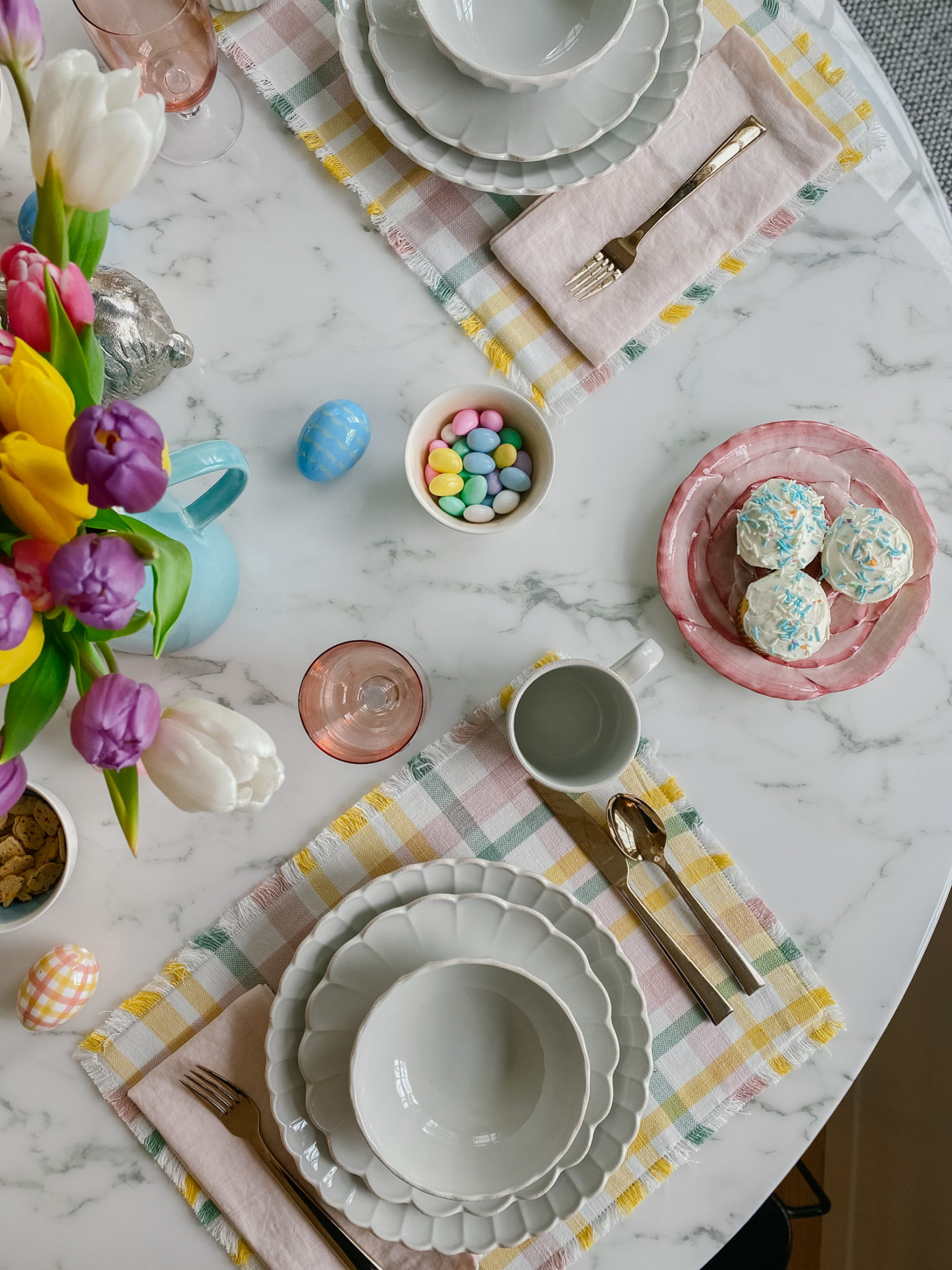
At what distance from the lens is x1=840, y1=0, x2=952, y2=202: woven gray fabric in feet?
5.92

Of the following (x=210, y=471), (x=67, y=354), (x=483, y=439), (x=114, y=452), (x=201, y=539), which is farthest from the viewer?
(x=483, y=439)

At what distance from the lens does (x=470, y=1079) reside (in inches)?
35.2

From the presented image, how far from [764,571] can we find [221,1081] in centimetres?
74

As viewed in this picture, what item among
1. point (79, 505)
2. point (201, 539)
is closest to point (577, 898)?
point (201, 539)

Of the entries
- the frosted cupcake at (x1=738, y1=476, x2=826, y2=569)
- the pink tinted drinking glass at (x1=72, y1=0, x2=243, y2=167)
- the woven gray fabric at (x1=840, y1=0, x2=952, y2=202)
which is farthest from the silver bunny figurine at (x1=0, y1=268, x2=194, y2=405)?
the woven gray fabric at (x1=840, y1=0, x2=952, y2=202)

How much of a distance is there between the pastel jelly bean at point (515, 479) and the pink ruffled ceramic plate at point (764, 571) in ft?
0.50

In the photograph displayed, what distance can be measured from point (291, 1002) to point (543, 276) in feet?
2.54

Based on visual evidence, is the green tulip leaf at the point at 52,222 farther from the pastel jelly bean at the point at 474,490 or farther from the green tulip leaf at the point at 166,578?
the pastel jelly bean at the point at 474,490

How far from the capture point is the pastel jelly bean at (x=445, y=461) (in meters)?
0.94

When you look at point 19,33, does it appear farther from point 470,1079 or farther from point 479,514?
point 470,1079

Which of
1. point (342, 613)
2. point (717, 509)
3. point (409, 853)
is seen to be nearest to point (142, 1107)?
point (409, 853)

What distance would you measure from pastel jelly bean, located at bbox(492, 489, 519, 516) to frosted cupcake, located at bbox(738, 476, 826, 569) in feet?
0.75

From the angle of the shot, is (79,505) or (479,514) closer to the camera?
(79,505)

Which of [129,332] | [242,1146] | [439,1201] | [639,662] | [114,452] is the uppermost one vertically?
[129,332]
